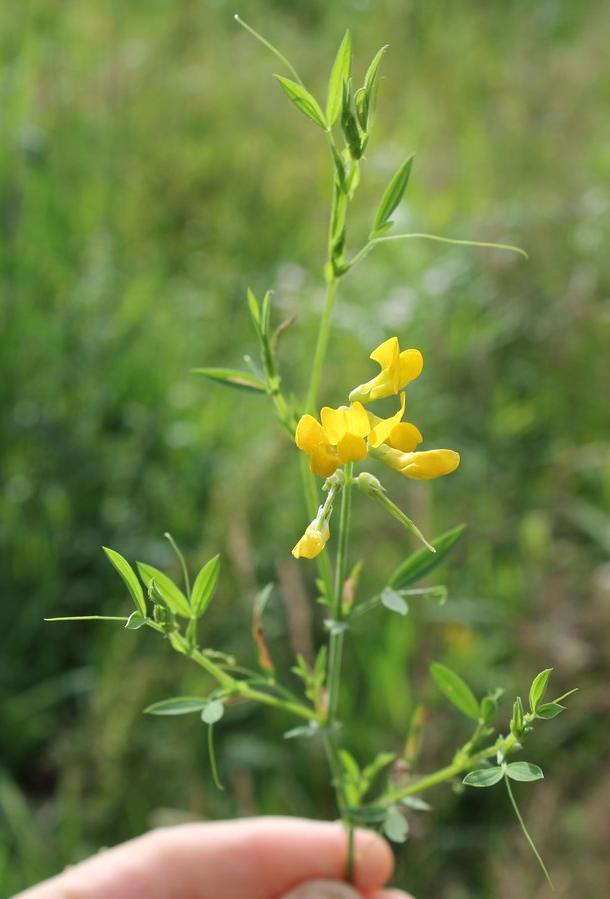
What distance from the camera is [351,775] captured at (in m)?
1.01

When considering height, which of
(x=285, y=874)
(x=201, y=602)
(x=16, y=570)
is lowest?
(x=16, y=570)

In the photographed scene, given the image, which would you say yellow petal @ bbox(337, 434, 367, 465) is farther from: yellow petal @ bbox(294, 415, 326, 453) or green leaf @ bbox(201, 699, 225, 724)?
green leaf @ bbox(201, 699, 225, 724)

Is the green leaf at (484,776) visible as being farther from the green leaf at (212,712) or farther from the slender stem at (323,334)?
the slender stem at (323,334)

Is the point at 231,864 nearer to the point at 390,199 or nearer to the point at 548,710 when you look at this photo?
the point at 548,710

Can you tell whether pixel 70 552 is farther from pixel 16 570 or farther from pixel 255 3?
pixel 255 3

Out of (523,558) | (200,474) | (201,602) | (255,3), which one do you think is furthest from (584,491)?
(255,3)

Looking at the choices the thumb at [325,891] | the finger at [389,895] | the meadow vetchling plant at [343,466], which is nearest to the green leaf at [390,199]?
the meadow vetchling plant at [343,466]

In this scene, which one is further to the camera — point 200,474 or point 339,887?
point 200,474

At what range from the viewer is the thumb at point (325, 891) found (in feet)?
4.24

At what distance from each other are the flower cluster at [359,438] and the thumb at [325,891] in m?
0.81

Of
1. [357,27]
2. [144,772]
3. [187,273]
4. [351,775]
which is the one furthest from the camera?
[357,27]

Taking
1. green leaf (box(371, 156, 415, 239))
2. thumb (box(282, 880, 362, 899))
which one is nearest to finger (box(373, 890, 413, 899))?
thumb (box(282, 880, 362, 899))

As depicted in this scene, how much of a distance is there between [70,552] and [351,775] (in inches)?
56.2

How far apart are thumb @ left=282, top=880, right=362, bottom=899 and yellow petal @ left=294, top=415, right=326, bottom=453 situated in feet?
2.80
